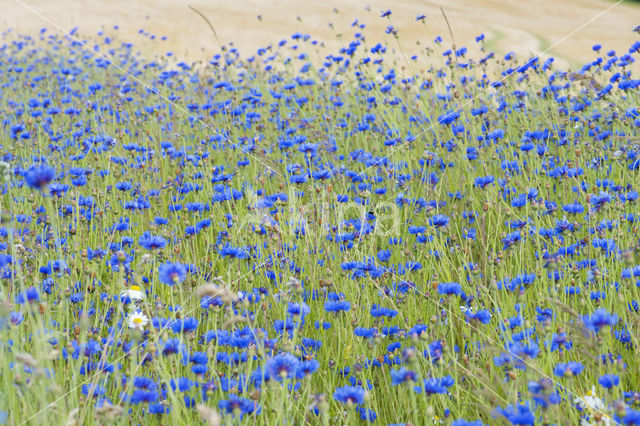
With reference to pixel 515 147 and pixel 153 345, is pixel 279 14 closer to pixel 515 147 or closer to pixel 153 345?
pixel 515 147

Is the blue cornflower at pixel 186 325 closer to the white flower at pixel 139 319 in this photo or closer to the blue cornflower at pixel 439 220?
the white flower at pixel 139 319

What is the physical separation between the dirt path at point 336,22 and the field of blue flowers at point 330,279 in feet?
3.42

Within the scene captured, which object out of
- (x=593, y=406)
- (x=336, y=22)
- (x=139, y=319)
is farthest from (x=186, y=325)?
(x=336, y=22)

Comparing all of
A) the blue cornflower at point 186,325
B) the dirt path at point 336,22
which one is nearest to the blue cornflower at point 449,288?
the blue cornflower at point 186,325

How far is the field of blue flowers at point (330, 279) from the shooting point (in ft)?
4.51

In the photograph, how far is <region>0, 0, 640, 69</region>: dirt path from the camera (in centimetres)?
628

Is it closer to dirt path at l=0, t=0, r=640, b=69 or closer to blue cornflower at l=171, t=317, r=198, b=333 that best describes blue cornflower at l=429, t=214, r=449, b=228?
blue cornflower at l=171, t=317, r=198, b=333

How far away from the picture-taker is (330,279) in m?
1.99

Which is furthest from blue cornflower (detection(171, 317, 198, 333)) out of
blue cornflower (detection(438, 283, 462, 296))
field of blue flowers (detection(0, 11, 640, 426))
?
blue cornflower (detection(438, 283, 462, 296))

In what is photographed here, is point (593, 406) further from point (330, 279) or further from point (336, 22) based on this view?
point (336, 22)

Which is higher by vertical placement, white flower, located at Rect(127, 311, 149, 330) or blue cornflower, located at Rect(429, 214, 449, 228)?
blue cornflower, located at Rect(429, 214, 449, 228)

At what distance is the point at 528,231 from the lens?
2.38 m

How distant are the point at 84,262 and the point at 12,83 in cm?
488

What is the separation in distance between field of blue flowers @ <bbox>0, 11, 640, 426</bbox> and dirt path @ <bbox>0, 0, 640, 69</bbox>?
1.04 meters
